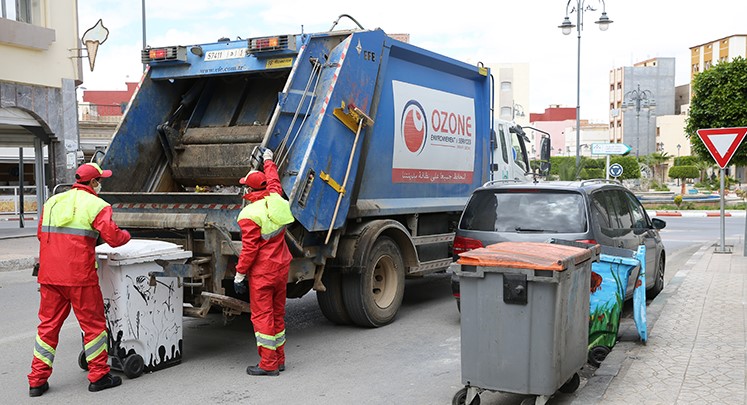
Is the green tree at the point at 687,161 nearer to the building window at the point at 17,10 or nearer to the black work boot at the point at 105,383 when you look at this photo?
the building window at the point at 17,10

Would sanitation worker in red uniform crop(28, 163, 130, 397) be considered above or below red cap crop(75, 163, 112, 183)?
below

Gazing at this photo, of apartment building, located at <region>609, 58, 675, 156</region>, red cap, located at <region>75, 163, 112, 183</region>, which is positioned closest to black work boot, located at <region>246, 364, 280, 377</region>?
red cap, located at <region>75, 163, 112, 183</region>

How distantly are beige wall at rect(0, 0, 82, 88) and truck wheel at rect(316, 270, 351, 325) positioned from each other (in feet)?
37.4

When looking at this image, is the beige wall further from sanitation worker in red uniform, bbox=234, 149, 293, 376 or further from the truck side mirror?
sanitation worker in red uniform, bbox=234, 149, 293, 376

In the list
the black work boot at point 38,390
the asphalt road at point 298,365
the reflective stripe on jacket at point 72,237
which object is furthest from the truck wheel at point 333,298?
the black work boot at point 38,390

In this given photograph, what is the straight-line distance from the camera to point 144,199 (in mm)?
6754

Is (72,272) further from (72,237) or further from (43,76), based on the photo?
(43,76)

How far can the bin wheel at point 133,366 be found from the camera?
218 inches

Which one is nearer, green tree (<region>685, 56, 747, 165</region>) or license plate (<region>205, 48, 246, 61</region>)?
license plate (<region>205, 48, 246, 61</region>)

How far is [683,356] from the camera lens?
5.66m

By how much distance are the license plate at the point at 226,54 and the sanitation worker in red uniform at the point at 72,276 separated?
8.33 ft

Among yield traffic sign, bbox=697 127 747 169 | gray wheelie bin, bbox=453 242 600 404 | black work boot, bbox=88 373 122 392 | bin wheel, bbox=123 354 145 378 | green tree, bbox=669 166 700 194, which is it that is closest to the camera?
gray wheelie bin, bbox=453 242 600 404

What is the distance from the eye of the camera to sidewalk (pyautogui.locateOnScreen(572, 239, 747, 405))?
15.5 ft

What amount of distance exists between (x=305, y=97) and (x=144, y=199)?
5.78 feet
